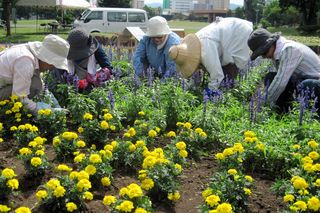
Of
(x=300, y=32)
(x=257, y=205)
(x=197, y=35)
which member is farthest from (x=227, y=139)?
(x=300, y=32)

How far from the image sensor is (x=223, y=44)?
6.14 metres

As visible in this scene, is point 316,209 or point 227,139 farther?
point 227,139

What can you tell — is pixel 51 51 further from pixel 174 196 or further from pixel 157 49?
pixel 157 49

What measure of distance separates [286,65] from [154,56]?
7.01 feet

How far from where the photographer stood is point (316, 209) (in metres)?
2.83

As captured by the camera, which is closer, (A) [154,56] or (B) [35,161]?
(B) [35,161]

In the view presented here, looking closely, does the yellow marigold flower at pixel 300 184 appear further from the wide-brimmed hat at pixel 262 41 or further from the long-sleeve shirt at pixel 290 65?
the wide-brimmed hat at pixel 262 41

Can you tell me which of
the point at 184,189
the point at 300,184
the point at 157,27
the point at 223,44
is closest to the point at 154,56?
the point at 157,27

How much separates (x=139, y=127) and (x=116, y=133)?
1.64ft

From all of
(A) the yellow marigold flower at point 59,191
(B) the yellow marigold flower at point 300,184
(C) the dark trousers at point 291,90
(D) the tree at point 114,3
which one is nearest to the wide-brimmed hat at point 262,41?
(C) the dark trousers at point 291,90

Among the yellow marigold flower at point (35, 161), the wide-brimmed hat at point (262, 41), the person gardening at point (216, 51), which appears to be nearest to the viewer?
the yellow marigold flower at point (35, 161)

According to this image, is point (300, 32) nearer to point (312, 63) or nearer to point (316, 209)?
point (312, 63)

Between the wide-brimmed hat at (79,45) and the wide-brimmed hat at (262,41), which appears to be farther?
the wide-brimmed hat at (79,45)

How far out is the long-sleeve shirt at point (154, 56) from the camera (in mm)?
6668
